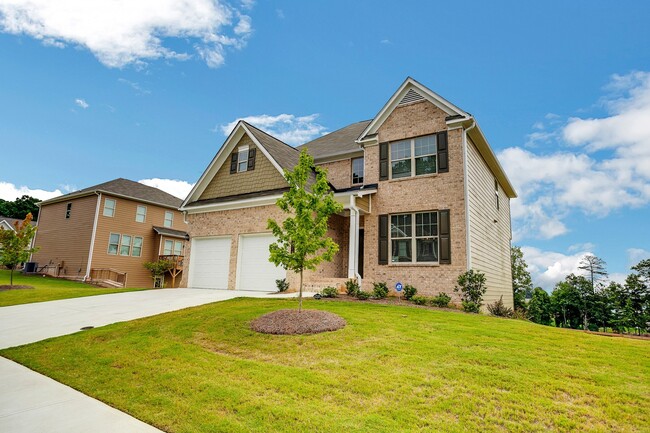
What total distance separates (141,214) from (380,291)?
23.8 metres

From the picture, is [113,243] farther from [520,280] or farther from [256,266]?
[520,280]

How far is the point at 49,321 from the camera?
32.3 ft

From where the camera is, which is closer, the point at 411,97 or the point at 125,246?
the point at 411,97

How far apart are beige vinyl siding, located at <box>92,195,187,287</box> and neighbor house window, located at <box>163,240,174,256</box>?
2.17ft

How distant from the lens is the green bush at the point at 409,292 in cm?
1267

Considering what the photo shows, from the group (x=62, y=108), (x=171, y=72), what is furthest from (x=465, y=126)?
(x=62, y=108)

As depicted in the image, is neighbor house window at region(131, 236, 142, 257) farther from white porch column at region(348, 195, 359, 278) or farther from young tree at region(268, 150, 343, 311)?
young tree at region(268, 150, 343, 311)

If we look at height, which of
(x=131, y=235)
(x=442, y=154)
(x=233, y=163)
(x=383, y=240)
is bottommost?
(x=383, y=240)

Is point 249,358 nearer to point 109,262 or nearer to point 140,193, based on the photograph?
point 109,262

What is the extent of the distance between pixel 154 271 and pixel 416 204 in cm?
2300

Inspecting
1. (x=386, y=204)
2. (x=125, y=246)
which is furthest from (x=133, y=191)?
(x=386, y=204)

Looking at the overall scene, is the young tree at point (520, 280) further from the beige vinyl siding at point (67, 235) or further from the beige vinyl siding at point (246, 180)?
the beige vinyl siding at point (67, 235)

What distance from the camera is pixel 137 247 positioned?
1127 inches

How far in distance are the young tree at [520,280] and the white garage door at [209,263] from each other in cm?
1675
